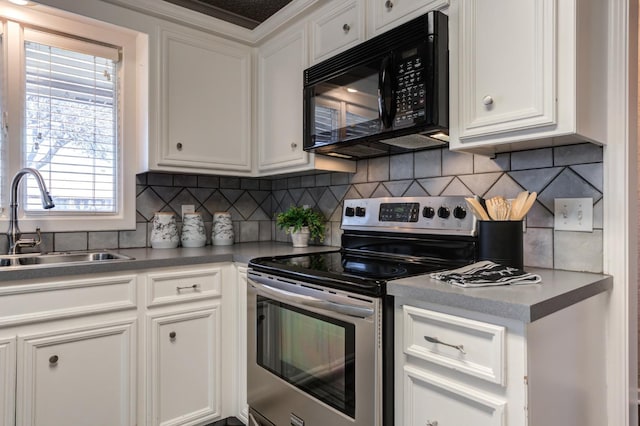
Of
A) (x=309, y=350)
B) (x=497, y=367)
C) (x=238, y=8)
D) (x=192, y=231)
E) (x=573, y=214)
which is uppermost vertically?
(x=238, y=8)

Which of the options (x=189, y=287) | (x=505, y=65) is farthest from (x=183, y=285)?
(x=505, y=65)

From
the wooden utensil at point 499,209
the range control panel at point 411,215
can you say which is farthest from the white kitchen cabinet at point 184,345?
the wooden utensil at point 499,209

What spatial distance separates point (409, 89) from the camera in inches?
56.9

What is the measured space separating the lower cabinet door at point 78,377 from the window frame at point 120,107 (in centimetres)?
73

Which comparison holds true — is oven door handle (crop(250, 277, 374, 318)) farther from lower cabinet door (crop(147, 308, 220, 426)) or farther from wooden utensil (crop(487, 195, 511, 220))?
wooden utensil (crop(487, 195, 511, 220))

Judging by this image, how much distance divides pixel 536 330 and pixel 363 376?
1.68 feet

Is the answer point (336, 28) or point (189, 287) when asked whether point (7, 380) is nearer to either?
point (189, 287)

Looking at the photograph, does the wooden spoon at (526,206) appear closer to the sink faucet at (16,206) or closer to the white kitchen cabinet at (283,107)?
the white kitchen cabinet at (283,107)

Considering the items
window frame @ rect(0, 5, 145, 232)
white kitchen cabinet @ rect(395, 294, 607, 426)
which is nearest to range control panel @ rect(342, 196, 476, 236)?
white kitchen cabinet @ rect(395, 294, 607, 426)

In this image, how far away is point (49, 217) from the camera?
200 centimetres

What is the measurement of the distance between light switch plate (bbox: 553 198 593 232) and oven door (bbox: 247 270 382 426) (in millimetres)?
753

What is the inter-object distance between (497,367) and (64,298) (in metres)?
1.52

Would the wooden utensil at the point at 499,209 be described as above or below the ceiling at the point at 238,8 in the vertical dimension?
below

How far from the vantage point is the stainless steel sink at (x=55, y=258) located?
1774mm
